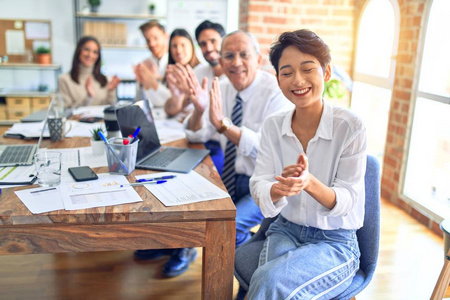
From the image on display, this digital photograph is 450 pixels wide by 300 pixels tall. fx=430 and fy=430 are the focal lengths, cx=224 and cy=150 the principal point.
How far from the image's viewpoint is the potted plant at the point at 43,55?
545cm

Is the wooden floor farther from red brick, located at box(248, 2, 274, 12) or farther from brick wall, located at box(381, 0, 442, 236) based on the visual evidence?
red brick, located at box(248, 2, 274, 12)

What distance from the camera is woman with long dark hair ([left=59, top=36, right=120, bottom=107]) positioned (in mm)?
3410

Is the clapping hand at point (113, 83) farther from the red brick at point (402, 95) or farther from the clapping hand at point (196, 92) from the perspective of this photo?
the red brick at point (402, 95)

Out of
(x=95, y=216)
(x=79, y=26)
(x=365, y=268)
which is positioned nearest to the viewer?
(x=95, y=216)

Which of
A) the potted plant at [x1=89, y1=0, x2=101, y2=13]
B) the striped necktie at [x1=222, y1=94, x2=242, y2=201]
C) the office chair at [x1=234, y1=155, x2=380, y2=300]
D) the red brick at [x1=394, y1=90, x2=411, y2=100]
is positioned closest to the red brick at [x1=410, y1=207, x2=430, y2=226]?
the red brick at [x1=394, y1=90, x2=411, y2=100]

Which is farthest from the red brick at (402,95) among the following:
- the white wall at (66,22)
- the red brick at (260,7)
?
the white wall at (66,22)

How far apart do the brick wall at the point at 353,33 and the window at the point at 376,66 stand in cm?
8

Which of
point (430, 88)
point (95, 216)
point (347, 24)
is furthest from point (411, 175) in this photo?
point (95, 216)

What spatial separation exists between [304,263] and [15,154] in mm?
1235

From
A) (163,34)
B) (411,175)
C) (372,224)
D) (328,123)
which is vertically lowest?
(411,175)

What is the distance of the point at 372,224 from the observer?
1.42 meters

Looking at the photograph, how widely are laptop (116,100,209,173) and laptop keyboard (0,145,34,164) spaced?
1.37ft

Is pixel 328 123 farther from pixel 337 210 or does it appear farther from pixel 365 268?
pixel 365 268

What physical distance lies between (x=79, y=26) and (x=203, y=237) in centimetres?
499
